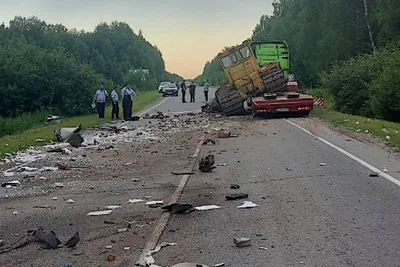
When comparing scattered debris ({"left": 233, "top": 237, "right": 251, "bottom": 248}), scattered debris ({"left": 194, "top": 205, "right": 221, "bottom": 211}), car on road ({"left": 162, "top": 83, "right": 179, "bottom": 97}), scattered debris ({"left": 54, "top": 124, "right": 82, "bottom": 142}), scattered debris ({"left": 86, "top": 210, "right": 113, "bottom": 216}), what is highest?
scattered debris ({"left": 233, "top": 237, "right": 251, "bottom": 248})

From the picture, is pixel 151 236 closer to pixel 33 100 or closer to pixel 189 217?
pixel 189 217

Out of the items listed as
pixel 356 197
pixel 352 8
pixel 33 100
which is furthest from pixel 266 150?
pixel 352 8

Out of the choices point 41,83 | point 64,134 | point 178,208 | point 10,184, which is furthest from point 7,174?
point 41,83

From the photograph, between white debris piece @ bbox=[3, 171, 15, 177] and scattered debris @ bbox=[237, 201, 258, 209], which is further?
white debris piece @ bbox=[3, 171, 15, 177]

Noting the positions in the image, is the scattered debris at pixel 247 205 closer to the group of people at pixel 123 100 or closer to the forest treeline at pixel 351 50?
the forest treeline at pixel 351 50

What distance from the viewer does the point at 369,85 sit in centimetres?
2823

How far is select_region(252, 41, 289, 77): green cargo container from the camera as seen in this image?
124ft

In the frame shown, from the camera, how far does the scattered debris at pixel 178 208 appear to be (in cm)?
852

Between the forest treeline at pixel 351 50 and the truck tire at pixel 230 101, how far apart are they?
18.1 ft

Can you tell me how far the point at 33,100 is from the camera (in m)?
38.4

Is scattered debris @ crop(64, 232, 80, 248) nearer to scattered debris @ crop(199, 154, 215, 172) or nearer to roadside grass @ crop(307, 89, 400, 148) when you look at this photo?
scattered debris @ crop(199, 154, 215, 172)

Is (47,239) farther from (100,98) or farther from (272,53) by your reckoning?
(272,53)

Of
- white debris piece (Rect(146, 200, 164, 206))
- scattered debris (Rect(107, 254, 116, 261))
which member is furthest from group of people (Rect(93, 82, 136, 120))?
scattered debris (Rect(107, 254, 116, 261))

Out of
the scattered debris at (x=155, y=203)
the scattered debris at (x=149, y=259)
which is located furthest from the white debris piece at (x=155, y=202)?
the scattered debris at (x=149, y=259)
